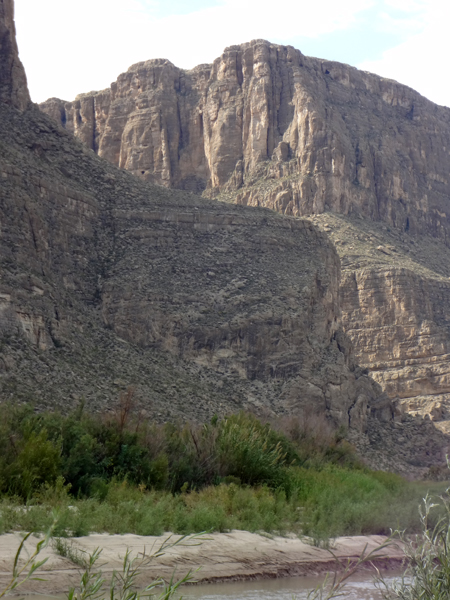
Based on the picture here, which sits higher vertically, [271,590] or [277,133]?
[277,133]

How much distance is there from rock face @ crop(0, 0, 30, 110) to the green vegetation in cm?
3786

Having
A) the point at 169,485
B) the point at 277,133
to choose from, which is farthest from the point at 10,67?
the point at 277,133

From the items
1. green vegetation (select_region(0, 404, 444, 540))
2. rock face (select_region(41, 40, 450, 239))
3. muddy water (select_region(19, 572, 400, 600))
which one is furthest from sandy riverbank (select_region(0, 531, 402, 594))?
rock face (select_region(41, 40, 450, 239))

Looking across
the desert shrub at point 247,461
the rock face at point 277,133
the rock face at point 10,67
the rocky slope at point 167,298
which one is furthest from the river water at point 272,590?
the rock face at point 277,133

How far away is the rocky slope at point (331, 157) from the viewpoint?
9662 cm

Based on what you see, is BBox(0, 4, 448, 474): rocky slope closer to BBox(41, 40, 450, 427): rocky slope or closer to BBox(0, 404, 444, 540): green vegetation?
BBox(0, 404, 444, 540): green vegetation

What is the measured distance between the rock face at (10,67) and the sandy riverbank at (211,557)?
46776 millimetres

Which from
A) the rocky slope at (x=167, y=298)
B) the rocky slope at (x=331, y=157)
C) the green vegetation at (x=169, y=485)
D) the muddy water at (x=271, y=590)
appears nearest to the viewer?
the muddy water at (x=271, y=590)

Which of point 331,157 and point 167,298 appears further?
point 331,157

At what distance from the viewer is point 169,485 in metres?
24.0

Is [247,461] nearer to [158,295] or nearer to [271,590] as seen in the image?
[271,590]

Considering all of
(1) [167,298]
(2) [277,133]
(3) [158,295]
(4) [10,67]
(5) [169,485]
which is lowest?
(5) [169,485]

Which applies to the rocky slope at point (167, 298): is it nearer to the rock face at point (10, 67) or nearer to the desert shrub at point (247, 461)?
the rock face at point (10, 67)

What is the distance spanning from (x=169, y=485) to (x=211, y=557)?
7155mm
